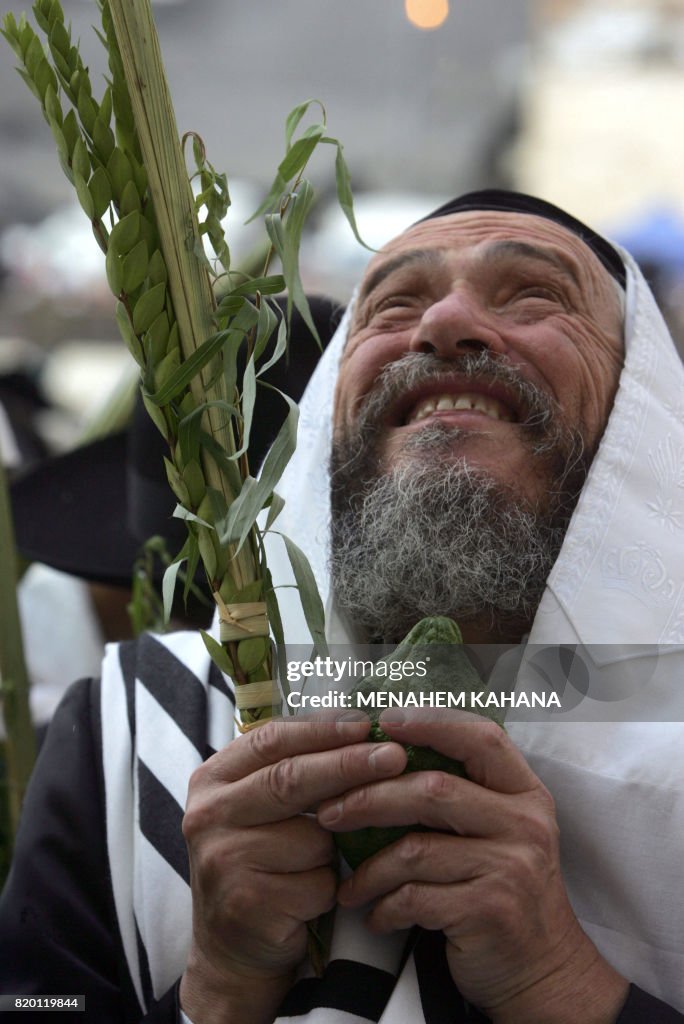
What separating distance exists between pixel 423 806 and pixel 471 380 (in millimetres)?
718

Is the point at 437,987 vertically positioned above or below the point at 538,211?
below

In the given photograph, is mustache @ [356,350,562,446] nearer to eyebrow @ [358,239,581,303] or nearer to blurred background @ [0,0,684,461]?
eyebrow @ [358,239,581,303]

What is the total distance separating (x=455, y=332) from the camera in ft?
5.04

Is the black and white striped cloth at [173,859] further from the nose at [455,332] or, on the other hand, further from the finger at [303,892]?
the nose at [455,332]

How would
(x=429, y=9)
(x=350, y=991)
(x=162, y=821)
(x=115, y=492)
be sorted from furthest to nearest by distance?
(x=429, y=9)
(x=115, y=492)
(x=162, y=821)
(x=350, y=991)

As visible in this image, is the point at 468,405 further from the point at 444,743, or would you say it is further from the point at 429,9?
the point at 429,9

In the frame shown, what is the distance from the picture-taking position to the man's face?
1523 mm

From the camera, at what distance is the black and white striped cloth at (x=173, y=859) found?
111 centimetres

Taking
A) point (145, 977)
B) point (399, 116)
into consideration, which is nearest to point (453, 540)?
point (145, 977)

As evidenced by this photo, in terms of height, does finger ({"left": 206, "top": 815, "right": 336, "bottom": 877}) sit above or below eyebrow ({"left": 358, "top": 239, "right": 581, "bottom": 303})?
below

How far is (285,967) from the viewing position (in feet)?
3.71

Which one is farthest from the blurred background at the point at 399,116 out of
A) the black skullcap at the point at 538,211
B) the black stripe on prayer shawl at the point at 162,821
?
the black stripe on prayer shawl at the point at 162,821

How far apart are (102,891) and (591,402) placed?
0.97 m

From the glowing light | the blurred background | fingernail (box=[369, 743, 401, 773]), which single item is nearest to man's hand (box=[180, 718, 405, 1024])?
fingernail (box=[369, 743, 401, 773])
